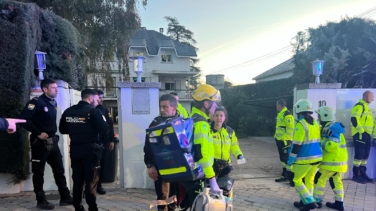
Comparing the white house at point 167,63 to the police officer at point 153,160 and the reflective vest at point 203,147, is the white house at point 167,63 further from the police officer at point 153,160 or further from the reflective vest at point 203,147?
the reflective vest at point 203,147

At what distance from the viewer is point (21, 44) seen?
5609 mm

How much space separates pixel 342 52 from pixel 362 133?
4637 millimetres

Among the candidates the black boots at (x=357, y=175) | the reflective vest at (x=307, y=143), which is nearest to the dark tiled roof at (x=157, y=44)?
the black boots at (x=357, y=175)

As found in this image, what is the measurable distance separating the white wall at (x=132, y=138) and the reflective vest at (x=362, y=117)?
4527 mm

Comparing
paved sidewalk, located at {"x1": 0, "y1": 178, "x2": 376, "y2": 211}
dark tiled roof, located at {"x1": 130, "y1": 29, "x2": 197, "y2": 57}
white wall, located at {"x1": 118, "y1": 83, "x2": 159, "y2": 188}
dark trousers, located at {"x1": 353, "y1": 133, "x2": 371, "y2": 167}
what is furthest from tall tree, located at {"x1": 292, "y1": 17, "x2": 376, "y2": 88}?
dark tiled roof, located at {"x1": 130, "y1": 29, "x2": 197, "y2": 57}

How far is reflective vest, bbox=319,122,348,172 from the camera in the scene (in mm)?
4673

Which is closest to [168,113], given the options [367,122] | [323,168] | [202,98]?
[202,98]

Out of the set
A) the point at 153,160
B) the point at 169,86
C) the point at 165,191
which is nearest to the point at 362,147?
the point at 165,191

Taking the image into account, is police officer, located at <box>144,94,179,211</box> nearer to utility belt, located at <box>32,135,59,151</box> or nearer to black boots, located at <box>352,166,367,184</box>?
utility belt, located at <box>32,135,59,151</box>

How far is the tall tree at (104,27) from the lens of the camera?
11.7 metres

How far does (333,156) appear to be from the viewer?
4691mm

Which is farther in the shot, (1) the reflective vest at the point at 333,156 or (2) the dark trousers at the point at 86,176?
(1) the reflective vest at the point at 333,156

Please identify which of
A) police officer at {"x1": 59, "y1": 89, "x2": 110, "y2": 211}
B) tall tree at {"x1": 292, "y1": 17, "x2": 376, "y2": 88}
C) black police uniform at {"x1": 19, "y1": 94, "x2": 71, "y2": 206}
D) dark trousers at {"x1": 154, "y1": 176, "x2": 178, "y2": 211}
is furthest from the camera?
tall tree at {"x1": 292, "y1": 17, "x2": 376, "y2": 88}

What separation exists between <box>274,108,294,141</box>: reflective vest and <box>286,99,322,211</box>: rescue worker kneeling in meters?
1.57
